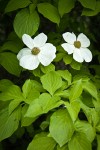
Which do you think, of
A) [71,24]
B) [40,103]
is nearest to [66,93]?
[40,103]

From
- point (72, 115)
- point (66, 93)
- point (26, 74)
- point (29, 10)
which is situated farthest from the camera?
point (26, 74)

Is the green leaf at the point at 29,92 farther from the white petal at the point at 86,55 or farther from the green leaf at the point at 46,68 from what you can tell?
the white petal at the point at 86,55

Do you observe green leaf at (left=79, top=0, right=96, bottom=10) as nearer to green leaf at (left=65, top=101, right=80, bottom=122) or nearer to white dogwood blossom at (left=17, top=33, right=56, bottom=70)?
white dogwood blossom at (left=17, top=33, right=56, bottom=70)

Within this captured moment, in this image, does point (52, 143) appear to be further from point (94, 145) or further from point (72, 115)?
point (94, 145)

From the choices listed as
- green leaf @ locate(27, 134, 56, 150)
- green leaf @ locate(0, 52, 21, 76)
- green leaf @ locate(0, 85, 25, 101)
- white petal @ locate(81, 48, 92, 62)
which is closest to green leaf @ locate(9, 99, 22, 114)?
green leaf @ locate(0, 85, 25, 101)

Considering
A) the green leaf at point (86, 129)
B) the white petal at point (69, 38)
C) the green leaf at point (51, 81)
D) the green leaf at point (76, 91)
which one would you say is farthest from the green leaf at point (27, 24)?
the green leaf at point (86, 129)

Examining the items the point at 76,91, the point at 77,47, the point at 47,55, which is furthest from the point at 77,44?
the point at 76,91

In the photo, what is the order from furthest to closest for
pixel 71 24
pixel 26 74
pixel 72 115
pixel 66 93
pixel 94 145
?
pixel 26 74
pixel 71 24
pixel 94 145
pixel 66 93
pixel 72 115
